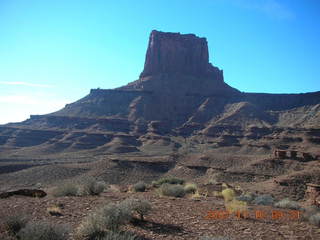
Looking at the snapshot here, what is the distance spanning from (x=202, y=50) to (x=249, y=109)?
5445 centimetres

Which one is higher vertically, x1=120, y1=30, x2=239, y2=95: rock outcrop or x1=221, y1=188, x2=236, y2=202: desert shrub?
x1=120, y1=30, x2=239, y2=95: rock outcrop

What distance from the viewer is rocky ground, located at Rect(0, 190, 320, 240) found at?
32.4 feet

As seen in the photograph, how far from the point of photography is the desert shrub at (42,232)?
7.48m

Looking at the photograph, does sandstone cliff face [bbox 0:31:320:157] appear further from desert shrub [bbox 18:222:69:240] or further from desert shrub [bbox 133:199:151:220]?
desert shrub [bbox 18:222:69:240]

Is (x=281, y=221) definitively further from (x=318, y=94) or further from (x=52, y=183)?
(x=318, y=94)

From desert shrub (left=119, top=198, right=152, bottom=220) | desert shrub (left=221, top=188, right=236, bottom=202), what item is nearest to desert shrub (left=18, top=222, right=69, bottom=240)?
desert shrub (left=119, top=198, right=152, bottom=220)

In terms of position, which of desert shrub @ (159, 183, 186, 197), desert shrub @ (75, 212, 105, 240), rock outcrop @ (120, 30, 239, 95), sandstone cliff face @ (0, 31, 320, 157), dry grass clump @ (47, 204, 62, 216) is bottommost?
desert shrub @ (159, 183, 186, 197)

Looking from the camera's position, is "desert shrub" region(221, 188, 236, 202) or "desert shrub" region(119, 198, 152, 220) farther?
"desert shrub" region(221, 188, 236, 202)

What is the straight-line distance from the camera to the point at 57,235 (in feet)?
25.4

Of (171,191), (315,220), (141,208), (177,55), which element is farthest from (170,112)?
Result: (141,208)

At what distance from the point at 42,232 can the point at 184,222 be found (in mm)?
4862

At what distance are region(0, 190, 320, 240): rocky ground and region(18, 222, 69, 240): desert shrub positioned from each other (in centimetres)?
98

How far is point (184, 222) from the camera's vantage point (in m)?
11.1

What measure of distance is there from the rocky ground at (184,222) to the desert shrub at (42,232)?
978 millimetres
